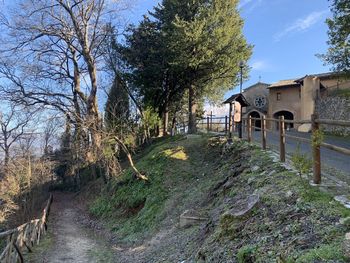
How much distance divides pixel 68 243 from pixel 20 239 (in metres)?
2.45

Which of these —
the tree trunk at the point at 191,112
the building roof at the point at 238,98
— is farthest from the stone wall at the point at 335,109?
the building roof at the point at 238,98

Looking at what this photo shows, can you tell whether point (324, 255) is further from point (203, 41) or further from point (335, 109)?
point (335, 109)

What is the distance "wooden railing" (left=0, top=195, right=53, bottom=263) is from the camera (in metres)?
9.22

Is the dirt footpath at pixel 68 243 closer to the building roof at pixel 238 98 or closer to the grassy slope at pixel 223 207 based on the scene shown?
the grassy slope at pixel 223 207

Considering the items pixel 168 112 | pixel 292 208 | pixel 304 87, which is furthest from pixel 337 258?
pixel 304 87

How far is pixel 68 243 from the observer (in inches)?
525

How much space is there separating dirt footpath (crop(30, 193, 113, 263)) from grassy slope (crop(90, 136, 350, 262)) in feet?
3.55

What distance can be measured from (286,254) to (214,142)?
1335 cm

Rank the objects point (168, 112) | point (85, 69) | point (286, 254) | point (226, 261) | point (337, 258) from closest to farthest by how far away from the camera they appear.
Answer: point (337, 258)
point (286, 254)
point (226, 261)
point (85, 69)
point (168, 112)

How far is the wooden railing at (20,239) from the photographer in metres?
9.22

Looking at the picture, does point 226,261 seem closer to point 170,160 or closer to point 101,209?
point 170,160

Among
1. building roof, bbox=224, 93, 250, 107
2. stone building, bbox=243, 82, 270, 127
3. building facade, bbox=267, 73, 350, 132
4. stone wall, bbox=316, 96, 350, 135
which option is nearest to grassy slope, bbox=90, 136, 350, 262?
building roof, bbox=224, 93, 250, 107

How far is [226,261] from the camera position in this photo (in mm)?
5172

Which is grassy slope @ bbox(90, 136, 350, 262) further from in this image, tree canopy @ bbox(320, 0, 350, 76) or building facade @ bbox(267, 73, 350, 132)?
building facade @ bbox(267, 73, 350, 132)
